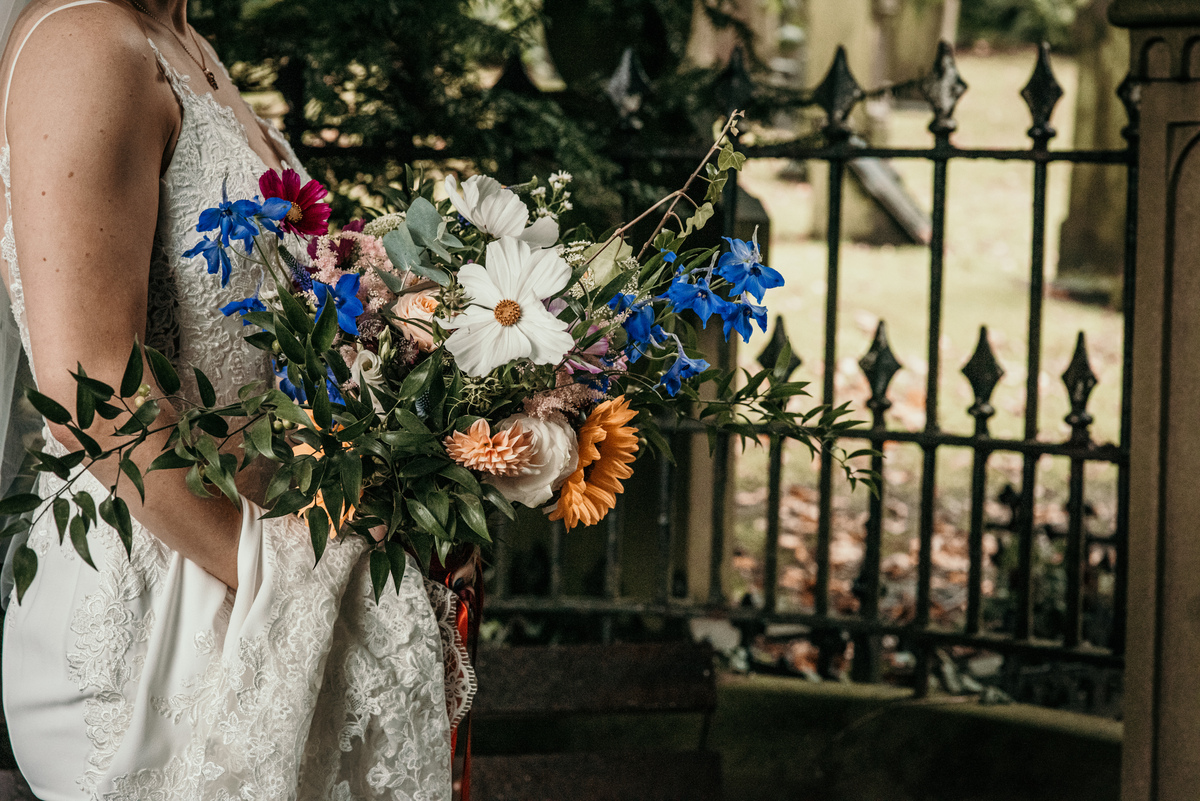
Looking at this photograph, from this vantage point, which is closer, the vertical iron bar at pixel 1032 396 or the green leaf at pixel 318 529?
the green leaf at pixel 318 529

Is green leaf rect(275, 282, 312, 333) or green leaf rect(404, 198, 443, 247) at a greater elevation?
green leaf rect(404, 198, 443, 247)

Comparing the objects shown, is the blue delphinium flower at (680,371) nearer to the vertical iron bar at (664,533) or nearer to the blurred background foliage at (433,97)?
the blurred background foliage at (433,97)

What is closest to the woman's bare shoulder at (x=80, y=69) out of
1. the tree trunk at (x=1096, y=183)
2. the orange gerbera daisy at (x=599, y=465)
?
the orange gerbera daisy at (x=599, y=465)

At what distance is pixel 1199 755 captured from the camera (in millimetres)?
2393

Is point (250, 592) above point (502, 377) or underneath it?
underneath

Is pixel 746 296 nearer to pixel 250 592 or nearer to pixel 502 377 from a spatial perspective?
pixel 502 377

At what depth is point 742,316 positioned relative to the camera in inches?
52.9

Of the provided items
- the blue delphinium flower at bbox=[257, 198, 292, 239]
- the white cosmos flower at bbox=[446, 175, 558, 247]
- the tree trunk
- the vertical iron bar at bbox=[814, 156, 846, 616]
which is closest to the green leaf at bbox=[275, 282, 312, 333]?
the blue delphinium flower at bbox=[257, 198, 292, 239]

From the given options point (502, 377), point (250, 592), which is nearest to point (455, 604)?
point (250, 592)

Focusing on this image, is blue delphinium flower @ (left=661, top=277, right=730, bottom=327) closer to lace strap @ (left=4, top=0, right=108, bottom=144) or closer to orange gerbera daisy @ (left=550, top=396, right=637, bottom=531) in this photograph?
orange gerbera daisy @ (left=550, top=396, right=637, bottom=531)

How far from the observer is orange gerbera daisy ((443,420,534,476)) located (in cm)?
116

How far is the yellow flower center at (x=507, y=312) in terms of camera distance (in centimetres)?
110

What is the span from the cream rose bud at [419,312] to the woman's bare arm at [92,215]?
1.17 feet

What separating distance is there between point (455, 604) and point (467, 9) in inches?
81.7
